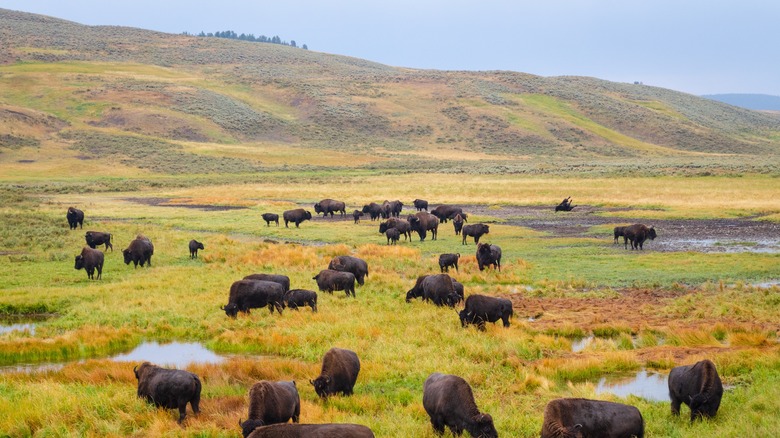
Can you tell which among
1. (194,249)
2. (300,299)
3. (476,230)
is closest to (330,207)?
(476,230)

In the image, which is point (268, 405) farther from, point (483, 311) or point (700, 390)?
point (483, 311)

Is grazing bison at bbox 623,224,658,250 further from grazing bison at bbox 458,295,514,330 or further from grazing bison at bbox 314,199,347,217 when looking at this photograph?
grazing bison at bbox 314,199,347,217

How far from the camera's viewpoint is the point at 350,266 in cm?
2414

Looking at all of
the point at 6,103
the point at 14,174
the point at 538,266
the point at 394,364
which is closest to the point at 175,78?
the point at 6,103

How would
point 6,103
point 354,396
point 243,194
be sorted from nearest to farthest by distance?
point 354,396 < point 243,194 < point 6,103

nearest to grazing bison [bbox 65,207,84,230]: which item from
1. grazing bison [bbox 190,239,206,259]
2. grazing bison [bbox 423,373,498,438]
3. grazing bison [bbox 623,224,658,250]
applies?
grazing bison [bbox 190,239,206,259]

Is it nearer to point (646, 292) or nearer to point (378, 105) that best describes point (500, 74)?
point (378, 105)

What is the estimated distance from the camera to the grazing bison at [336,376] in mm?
12617

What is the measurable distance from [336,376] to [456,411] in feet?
9.12

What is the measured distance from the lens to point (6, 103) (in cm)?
11925

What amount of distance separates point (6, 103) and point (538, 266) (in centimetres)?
11772

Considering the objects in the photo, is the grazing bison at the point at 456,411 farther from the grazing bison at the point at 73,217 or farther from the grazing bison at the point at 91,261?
the grazing bison at the point at 73,217

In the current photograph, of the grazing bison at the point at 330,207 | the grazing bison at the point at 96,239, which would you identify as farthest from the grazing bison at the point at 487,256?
→ the grazing bison at the point at 330,207

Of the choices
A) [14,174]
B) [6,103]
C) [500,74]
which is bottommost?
[14,174]
